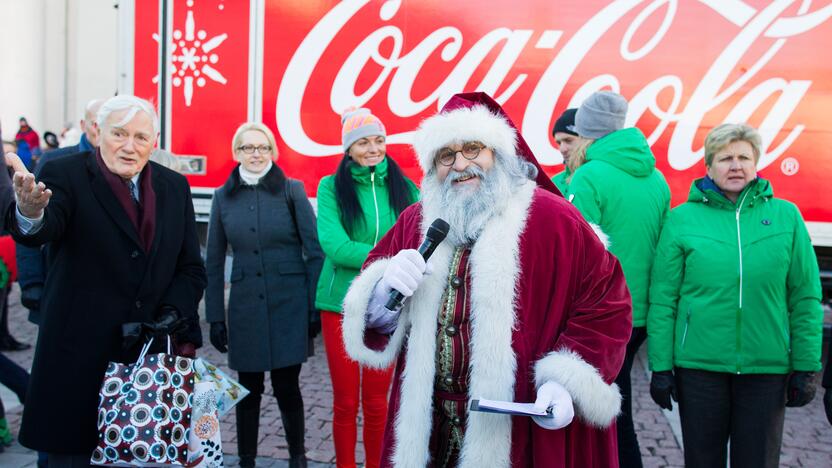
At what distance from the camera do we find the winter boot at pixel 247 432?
12.8ft

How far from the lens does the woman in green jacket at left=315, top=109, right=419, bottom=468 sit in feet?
12.1

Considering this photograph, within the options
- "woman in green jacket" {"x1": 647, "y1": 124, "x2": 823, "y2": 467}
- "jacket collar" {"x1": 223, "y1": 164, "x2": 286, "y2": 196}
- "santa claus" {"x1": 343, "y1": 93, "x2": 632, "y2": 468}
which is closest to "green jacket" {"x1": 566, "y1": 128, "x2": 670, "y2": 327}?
"woman in green jacket" {"x1": 647, "y1": 124, "x2": 823, "y2": 467}

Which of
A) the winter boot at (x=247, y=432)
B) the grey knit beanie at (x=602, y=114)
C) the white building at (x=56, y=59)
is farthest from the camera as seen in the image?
the white building at (x=56, y=59)

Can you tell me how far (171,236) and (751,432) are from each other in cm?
257

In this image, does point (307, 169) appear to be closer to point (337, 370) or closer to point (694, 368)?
point (337, 370)

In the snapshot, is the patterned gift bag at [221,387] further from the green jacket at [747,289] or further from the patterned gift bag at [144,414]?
the green jacket at [747,289]

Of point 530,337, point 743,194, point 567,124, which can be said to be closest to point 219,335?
point 530,337

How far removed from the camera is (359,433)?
4.77 metres

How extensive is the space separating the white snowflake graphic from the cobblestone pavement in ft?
8.24

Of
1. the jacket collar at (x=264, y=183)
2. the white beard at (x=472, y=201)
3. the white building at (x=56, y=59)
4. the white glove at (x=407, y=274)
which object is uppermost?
the white building at (x=56, y=59)

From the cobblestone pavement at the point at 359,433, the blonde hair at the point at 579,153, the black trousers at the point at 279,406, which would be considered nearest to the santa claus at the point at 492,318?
the blonde hair at the point at 579,153

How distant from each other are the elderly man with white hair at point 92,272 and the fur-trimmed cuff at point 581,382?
158 centimetres

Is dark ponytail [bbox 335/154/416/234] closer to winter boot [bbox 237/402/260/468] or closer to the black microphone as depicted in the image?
winter boot [bbox 237/402/260/468]

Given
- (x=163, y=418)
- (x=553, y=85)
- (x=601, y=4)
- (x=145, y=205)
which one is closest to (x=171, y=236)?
(x=145, y=205)
